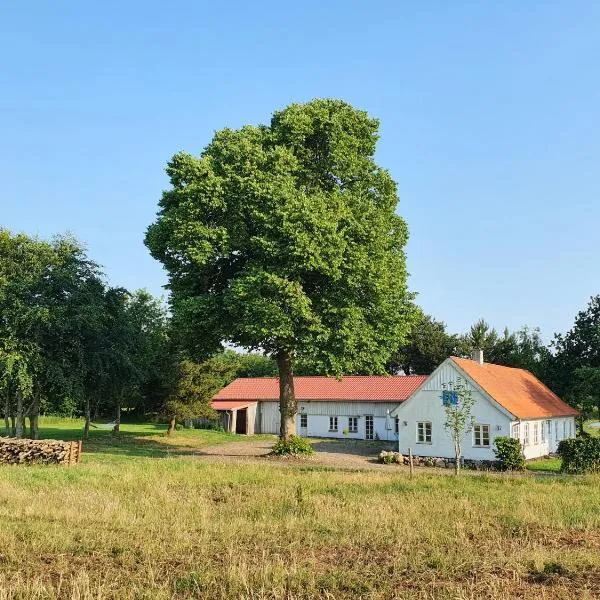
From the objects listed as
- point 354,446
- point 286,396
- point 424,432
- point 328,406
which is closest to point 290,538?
point 286,396

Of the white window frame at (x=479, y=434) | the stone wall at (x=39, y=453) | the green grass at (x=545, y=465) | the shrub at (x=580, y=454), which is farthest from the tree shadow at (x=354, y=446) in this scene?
the stone wall at (x=39, y=453)

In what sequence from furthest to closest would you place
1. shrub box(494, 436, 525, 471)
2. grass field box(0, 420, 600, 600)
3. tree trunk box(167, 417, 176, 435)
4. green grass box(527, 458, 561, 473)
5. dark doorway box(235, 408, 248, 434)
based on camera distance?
1. dark doorway box(235, 408, 248, 434)
2. tree trunk box(167, 417, 176, 435)
3. green grass box(527, 458, 561, 473)
4. shrub box(494, 436, 525, 471)
5. grass field box(0, 420, 600, 600)

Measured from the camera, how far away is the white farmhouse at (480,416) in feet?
116

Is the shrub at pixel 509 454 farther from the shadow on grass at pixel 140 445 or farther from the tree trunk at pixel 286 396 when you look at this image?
the shadow on grass at pixel 140 445

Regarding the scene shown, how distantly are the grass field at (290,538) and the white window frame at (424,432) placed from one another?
15109mm

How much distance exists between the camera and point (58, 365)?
35688 millimetres

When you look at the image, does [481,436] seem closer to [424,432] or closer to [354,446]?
[424,432]

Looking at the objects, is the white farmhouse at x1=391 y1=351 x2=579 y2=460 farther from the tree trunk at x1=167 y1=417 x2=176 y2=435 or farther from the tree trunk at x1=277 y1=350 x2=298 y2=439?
the tree trunk at x1=167 y1=417 x2=176 y2=435

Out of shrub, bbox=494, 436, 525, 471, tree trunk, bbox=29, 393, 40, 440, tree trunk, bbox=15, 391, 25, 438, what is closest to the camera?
shrub, bbox=494, 436, 525, 471

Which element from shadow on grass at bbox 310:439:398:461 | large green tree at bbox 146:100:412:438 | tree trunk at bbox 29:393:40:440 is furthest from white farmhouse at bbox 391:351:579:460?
tree trunk at bbox 29:393:40:440

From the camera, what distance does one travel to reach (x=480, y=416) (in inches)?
1407

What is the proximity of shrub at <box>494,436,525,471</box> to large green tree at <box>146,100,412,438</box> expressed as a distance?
7902mm

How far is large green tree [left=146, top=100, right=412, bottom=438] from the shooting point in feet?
98.0

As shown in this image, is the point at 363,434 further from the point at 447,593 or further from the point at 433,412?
the point at 447,593
